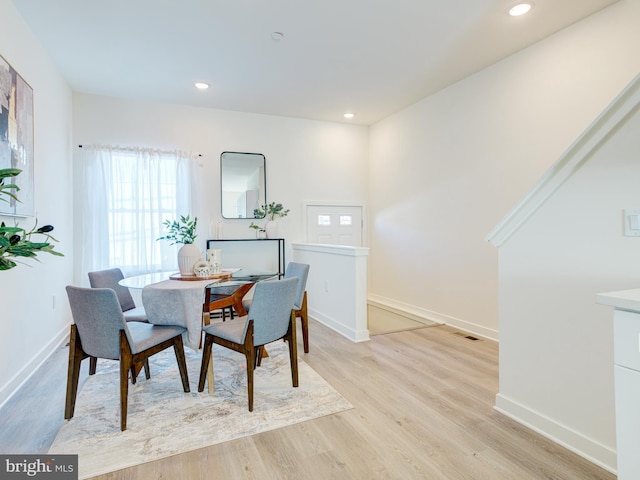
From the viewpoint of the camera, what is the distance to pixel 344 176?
547cm

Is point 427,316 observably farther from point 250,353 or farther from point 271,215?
point 250,353

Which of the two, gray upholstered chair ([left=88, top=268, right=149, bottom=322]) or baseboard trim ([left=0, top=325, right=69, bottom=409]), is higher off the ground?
gray upholstered chair ([left=88, top=268, right=149, bottom=322])

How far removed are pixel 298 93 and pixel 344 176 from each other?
1.62 meters

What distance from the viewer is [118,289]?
113 inches

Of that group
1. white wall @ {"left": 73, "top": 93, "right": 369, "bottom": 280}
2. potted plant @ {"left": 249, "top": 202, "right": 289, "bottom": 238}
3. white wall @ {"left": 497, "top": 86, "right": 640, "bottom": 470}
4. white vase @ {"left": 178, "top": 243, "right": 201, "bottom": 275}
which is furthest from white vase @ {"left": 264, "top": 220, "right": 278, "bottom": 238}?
white wall @ {"left": 497, "top": 86, "right": 640, "bottom": 470}

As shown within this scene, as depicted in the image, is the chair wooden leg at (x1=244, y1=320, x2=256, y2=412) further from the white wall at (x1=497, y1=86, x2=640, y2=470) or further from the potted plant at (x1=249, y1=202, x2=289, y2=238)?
the potted plant at (x1=249, y1=202, x2=289, y2=238)

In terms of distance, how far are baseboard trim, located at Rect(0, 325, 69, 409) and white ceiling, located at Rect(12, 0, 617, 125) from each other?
2.64 meters

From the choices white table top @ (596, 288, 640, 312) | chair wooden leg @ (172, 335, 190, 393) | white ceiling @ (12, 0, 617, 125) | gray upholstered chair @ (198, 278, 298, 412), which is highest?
white ceiling @ (12, 0, 617, 125)

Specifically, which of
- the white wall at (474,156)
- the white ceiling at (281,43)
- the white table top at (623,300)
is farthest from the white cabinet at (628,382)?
the white ceiling at (281,43)

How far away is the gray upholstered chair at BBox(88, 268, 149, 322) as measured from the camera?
2.61m

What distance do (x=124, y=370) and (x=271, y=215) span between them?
10.8 feet

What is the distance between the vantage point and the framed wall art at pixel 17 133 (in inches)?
88.3

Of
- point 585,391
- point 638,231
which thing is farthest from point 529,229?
point 585,391

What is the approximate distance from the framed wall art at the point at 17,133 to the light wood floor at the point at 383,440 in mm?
1324
